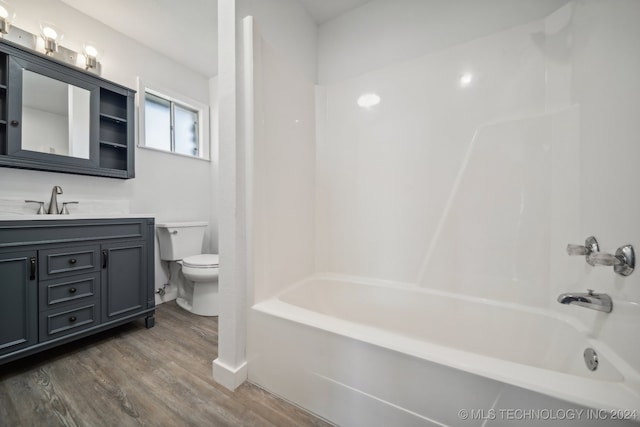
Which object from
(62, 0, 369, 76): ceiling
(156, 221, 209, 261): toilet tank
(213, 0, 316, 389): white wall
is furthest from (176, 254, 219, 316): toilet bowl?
(62, 0, 369, 76): ceiling

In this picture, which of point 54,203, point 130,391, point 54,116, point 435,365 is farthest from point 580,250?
point 54,116

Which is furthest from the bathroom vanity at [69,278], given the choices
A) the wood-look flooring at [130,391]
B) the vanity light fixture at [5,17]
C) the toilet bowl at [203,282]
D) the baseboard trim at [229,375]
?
the vanity light fixture at [5,17]

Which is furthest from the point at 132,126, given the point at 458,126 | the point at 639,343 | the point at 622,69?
the point at 639,343

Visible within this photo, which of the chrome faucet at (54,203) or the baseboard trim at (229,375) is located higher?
the chrome faucet at (54,203)

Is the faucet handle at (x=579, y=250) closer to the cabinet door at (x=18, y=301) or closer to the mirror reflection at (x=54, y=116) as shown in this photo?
the cabinet door at (x=18, y=301)

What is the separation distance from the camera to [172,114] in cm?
249

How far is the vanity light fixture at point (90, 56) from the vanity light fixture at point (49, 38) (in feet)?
0.48

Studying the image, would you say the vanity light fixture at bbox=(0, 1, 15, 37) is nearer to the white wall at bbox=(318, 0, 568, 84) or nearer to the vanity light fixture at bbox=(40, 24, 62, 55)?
the vanity light fixture at bbox=(40, 24, 62, 55)

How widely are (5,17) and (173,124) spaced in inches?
45.1

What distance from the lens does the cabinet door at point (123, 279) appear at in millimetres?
1575

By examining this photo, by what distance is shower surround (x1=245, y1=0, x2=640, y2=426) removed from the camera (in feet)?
2.70

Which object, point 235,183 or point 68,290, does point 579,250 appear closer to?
point 235,183

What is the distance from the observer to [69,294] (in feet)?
4.70

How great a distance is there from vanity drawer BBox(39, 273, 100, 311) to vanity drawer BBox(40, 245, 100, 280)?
41mm
